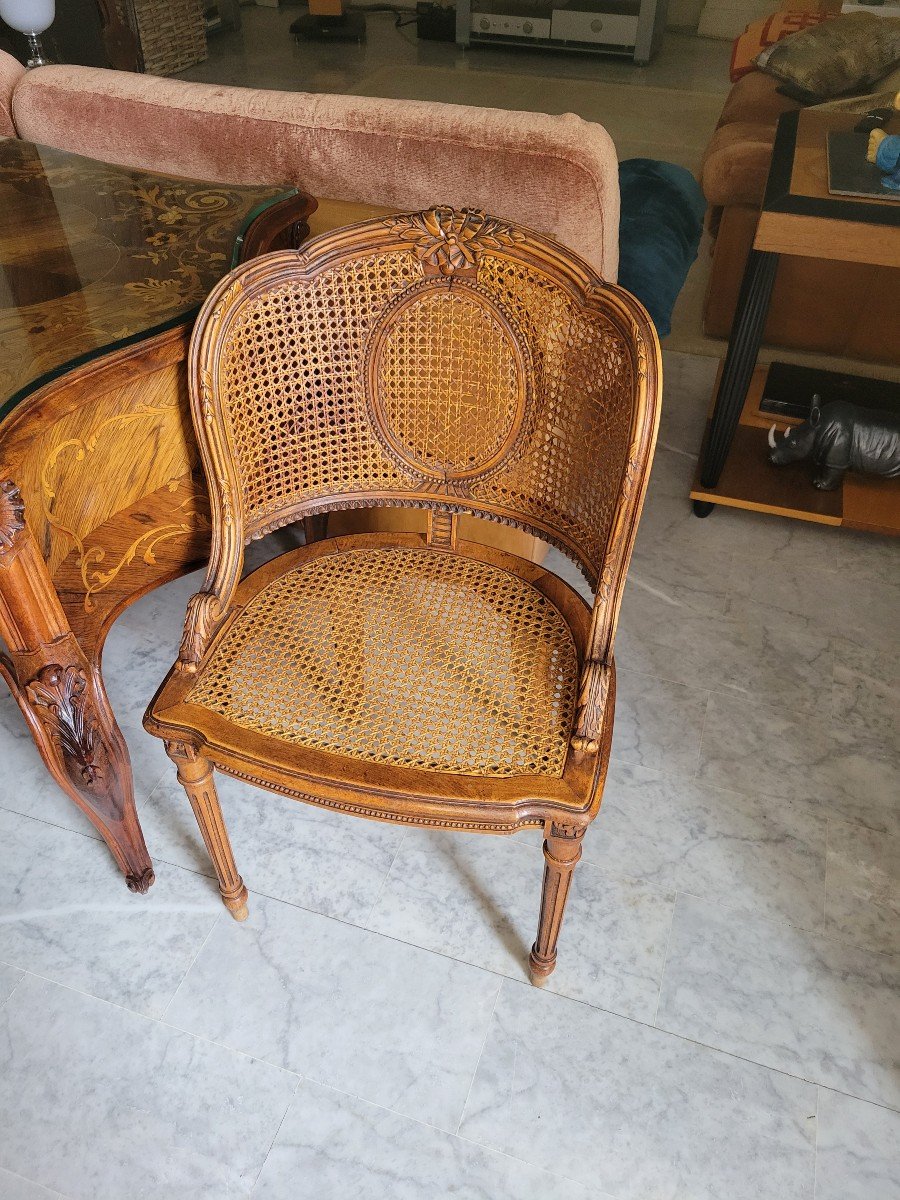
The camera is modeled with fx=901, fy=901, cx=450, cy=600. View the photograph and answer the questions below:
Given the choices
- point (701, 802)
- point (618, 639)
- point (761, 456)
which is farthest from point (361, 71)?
point (701, 802)

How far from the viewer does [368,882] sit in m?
1.34

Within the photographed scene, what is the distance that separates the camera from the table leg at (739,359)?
1.62m

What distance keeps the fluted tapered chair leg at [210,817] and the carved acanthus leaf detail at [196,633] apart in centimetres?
10

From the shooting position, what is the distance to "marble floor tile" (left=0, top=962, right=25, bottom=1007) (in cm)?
122

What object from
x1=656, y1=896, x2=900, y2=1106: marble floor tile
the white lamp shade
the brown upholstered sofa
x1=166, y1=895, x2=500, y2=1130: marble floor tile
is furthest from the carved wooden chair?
the white lamp shade

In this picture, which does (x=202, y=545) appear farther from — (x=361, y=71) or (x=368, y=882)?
(x=361, y=71)

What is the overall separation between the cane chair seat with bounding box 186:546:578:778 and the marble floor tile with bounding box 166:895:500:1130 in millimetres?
410

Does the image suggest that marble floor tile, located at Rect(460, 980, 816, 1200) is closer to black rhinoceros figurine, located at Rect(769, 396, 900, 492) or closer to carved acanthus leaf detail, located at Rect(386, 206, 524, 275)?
carved acanthus leaf detail, located at Rect(386, 206, 524, 275)

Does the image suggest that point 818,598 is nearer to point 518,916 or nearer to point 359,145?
point 518,916

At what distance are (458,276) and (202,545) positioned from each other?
1.85ft

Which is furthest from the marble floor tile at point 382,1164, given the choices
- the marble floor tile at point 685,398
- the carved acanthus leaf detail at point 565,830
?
the marble floor tile at point 685,398

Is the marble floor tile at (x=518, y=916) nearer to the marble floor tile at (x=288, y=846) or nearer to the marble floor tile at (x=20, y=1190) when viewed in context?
the marble floor tile at (x=288, y=846)

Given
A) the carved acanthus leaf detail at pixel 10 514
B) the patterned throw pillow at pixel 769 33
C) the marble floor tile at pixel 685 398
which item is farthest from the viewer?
the patterned throw pillow at pixel 769 33

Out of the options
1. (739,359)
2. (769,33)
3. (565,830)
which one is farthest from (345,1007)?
(769,33)
